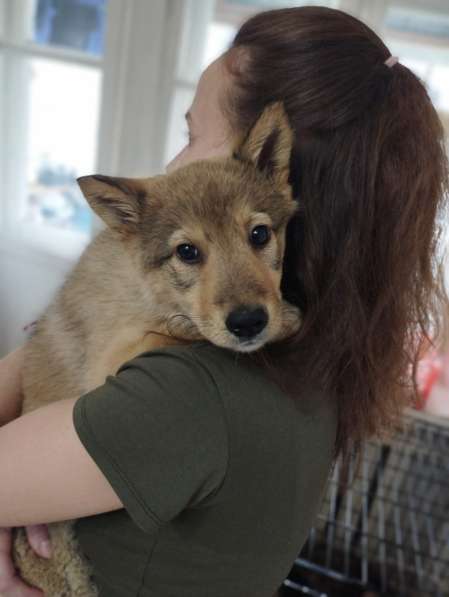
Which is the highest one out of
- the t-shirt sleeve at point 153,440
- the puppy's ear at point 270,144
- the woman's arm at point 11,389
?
the puppy's ear at point 270,144

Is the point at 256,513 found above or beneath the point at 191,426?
beneath

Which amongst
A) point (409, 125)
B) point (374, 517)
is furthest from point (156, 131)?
point (374, 517)

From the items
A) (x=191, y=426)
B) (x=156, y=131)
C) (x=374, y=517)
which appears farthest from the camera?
(x=156, y=131)

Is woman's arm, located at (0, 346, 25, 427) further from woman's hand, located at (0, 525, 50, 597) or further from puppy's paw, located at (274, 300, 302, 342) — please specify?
puppy's paw, located at (274, 300, 302, 342)

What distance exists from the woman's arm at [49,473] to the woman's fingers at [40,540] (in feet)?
→ 0.59

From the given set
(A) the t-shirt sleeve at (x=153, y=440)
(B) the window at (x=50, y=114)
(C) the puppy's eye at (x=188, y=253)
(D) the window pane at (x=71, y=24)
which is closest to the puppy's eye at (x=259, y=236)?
(C) the puppy's eye at (x=188, y=253)

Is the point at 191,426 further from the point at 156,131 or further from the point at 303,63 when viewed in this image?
the point at 156,131

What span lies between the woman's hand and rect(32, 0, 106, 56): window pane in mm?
2344

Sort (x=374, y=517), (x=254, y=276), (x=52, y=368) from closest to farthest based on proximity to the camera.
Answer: (x=254, y=276) < (x=52, y=368) < (x=374, y=517)

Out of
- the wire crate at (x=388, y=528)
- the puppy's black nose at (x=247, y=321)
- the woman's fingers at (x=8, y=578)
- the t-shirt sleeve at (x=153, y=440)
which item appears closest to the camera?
the t-shirt sleeve at (x=153, y=440)

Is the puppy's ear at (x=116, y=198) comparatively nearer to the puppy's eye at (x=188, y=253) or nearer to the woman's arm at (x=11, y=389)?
the puppy's eye at (x=188, y=253)

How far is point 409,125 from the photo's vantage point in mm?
889

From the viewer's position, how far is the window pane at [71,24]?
2588 mm

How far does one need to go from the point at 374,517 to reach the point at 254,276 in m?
1.76
